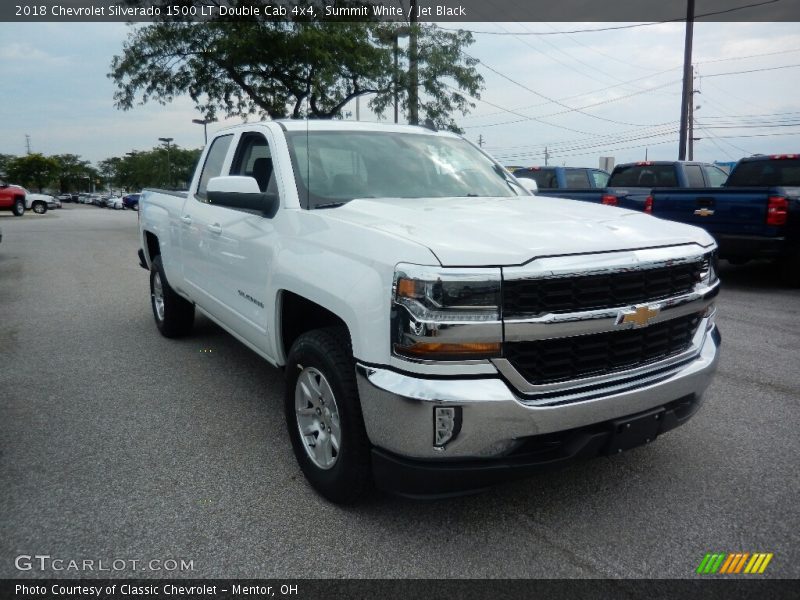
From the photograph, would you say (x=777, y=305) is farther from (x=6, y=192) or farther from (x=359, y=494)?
(x=6, y=192)

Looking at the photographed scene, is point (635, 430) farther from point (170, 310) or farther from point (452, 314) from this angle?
point (170, 310)

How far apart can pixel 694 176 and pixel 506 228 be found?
10.5 meters

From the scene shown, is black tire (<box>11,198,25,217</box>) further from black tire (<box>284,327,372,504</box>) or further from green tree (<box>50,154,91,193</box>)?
green tree (<box>50,154,91,193</box>)

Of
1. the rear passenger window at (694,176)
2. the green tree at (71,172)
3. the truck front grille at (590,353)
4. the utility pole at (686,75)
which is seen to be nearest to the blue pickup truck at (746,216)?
the rear passenger window at (694,176)

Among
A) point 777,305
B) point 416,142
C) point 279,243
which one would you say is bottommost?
point 777,305

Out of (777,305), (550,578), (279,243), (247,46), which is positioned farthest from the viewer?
(247,46)

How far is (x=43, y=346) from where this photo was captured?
18.7 ft

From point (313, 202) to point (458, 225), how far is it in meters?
0.97

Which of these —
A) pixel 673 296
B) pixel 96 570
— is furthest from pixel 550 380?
pixel 96 570

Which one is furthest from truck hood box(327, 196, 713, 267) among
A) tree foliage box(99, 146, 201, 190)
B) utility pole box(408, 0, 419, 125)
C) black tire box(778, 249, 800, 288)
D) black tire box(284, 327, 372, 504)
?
tree foliage box(99, 146, 201, 190)

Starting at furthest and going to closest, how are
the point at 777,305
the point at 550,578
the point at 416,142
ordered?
the point at 777,305 < the point at 416,142 < the point at 550,578

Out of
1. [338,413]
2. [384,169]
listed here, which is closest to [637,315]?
[338,413]

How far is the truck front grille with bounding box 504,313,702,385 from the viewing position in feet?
7.70

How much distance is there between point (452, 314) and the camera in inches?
88.7
